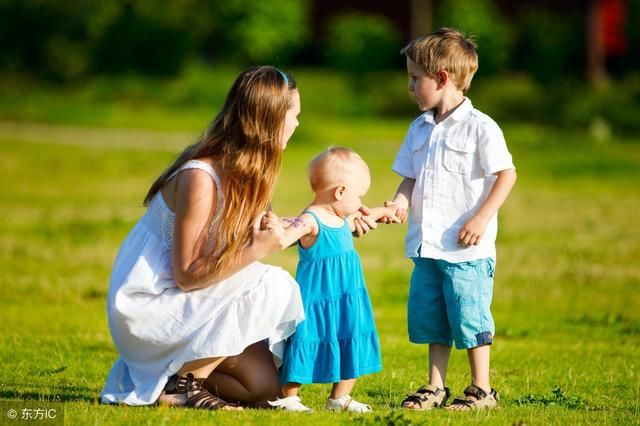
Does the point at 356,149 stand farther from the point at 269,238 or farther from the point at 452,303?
the point at 269,238

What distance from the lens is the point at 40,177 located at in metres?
21.1

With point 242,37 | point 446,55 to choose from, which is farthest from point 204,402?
point 242,37

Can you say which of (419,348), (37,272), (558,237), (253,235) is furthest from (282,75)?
(558,237)

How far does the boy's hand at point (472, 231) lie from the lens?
5.73 metres

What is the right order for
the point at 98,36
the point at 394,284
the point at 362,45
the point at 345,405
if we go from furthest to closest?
the point at 362,45 < the point at 98,36 < the point at 394,284 < the point at 345,405

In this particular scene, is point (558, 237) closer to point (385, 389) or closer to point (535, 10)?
point (385, 389)

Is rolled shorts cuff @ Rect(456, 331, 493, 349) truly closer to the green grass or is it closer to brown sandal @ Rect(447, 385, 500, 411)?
brown sandal @ Rect(447, 385, 500, 411)

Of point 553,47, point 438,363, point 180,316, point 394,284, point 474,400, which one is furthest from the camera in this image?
point 553,47

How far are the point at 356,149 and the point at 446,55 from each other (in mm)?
20500

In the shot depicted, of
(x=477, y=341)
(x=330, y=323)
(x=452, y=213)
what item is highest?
(x=452, y=213)

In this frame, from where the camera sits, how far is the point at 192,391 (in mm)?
5387

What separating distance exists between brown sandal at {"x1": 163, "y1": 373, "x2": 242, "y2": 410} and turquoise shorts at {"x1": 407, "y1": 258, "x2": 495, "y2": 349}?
1.18 meters

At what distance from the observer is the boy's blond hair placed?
5.86 m

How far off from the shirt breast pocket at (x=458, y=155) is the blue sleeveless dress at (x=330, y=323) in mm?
800
